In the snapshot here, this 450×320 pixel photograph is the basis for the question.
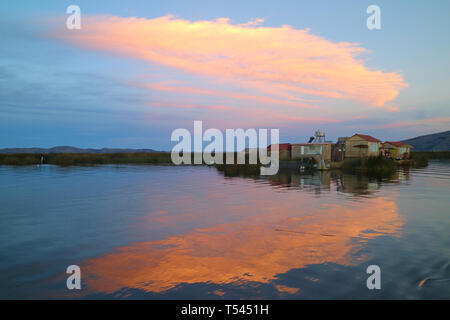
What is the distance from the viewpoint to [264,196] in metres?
25.4

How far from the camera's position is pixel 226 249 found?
11.7m

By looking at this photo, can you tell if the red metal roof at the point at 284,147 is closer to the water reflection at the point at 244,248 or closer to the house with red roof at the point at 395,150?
the house with red roof at the point at 395,150

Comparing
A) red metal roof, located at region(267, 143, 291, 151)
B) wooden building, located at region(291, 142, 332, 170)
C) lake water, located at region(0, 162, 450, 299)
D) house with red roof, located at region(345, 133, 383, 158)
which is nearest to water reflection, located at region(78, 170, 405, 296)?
lake water, located at region(0, 162, 450, 299)

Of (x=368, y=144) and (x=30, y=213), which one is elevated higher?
(x=368, y=144)

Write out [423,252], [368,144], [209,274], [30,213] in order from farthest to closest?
1. [368,144]
2. [30,213]
3. [423,252]
4. [209,274]

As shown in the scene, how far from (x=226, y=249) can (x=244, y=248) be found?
672 millimetres

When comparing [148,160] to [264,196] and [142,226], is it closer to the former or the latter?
[264,196]

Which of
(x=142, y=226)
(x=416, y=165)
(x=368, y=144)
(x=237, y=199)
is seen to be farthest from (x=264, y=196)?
(x=416, y=165)

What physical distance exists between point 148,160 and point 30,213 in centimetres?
7562

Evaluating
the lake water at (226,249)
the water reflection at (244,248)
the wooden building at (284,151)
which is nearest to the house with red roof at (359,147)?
the wooden building at (284,151)

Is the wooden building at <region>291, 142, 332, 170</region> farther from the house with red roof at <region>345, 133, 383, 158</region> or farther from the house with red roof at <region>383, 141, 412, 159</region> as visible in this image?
the house with red roof at <region>383, 141, 412, 159</region>

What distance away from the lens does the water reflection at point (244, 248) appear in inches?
353

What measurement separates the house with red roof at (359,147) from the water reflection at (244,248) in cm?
4514

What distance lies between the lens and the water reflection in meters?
8.96
